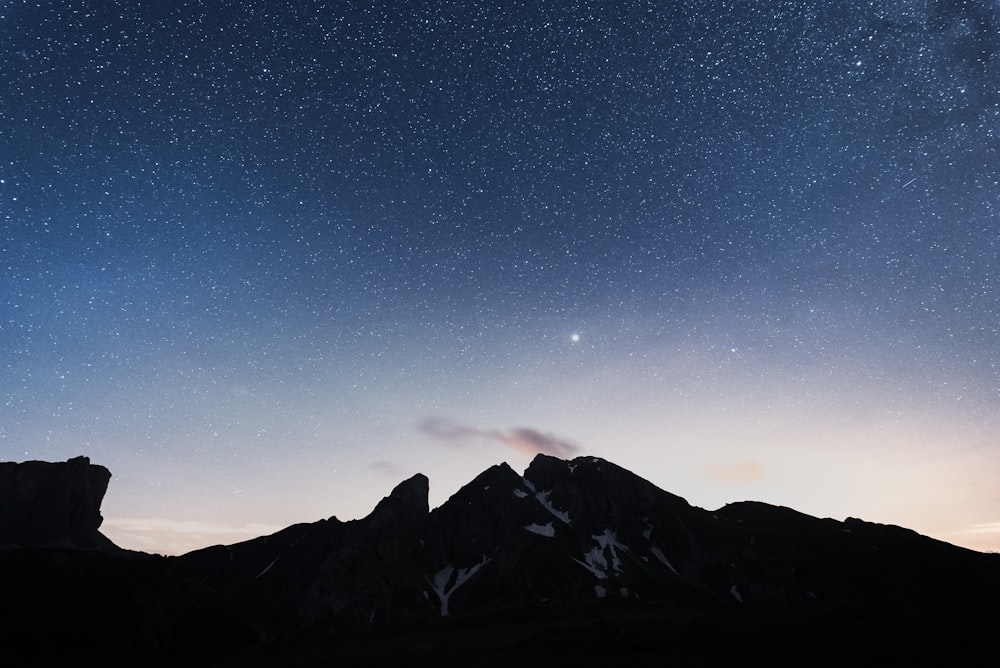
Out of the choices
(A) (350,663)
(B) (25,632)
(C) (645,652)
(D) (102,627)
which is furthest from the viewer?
(D) (102,627)

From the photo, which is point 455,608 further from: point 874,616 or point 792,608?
point 874,616

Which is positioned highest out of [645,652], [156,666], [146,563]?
[146,563]

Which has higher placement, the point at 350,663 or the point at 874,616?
the point at 874,616

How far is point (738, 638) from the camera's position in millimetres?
56500

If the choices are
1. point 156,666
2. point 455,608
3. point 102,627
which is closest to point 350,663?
Answer: point 156,666

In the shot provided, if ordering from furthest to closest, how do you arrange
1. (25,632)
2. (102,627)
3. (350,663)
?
1. (102,627)
2. (25,632)
3. (350,663)

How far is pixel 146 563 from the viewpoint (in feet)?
367

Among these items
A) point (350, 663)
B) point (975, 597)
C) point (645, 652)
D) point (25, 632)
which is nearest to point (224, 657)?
point (25, 632)

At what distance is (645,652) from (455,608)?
149m

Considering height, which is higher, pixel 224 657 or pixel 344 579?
pixel 344 579

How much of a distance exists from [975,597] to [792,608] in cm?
16829

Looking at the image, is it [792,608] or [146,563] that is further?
[146,563]

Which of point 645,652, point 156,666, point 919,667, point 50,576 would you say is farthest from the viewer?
point 50,576

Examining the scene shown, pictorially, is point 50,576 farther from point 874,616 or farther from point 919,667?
point 874,616
